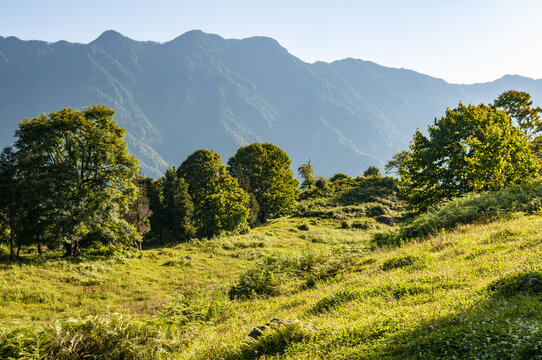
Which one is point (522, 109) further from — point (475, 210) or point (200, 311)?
point (200, 311)

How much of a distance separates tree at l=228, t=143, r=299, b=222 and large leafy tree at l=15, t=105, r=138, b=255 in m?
24.2

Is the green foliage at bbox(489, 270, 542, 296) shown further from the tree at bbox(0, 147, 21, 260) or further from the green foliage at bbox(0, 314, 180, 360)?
the tree at bbox(0, 147, 21, 260)

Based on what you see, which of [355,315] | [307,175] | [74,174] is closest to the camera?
[355,315]

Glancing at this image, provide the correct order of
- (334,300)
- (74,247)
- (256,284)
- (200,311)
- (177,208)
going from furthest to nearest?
(177,208)
(74,247)
(256,284)
(200,311)
(334,300)

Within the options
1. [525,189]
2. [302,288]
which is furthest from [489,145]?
[302,288]

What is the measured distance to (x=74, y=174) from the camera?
79.8 feet

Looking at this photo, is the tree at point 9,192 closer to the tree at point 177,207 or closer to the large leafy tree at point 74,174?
the large leafy tree at point 74,174

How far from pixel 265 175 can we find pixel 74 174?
3064 cm

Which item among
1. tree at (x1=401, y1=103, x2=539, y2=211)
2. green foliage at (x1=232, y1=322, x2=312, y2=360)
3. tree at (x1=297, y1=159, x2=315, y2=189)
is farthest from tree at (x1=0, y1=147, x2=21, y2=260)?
tree at (x1=297, y1=159, x2=315, y2=189)

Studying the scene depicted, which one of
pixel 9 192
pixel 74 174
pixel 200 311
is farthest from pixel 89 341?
pixel 9 192

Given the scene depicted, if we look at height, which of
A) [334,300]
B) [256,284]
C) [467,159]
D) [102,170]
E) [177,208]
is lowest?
[256,284]

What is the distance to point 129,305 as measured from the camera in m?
16.9

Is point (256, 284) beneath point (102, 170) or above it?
beneath

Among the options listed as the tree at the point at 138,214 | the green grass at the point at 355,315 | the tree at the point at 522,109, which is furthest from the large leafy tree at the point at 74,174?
the tree at the point at 522,109
